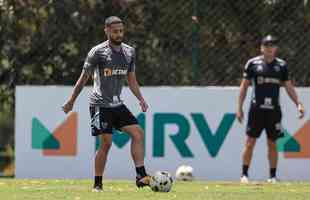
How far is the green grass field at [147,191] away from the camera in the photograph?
11.8m

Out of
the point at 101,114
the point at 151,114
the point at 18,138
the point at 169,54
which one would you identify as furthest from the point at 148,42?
the point at 101,114

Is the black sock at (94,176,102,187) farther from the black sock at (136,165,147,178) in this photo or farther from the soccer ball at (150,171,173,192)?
the soccer ball at (150,171,173,192)

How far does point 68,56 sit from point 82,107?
164cm

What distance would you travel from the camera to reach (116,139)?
17.3m

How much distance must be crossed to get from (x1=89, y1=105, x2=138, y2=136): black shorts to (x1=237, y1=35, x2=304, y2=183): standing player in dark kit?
350 centimetres

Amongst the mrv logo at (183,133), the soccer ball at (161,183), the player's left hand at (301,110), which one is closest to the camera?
the soccer ball at (161,183)

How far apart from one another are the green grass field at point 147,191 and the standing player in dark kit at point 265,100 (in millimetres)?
1261

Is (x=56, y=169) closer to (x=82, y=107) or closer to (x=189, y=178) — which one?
(x=82, y=107)

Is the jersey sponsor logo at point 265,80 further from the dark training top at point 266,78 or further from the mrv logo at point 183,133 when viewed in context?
the mrv logo at point 183,133

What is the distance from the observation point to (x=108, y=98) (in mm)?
12766

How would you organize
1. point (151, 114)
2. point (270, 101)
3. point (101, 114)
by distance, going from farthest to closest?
point (151, 114), point (270, 101), point (101, 114)

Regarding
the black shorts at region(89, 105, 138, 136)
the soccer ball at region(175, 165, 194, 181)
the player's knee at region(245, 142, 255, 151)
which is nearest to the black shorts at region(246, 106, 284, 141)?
the player's knee at region(245, 142, 255, 151)

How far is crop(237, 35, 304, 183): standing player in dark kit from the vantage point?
52.2 ft

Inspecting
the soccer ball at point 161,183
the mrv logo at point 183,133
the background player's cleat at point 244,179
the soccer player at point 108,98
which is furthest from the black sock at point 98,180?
the mrv logo at point 183,133
